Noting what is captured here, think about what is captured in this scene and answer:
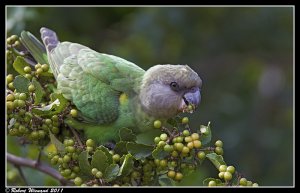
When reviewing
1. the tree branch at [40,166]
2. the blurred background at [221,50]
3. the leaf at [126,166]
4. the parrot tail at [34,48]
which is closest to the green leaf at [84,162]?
the leaf at [126,166]

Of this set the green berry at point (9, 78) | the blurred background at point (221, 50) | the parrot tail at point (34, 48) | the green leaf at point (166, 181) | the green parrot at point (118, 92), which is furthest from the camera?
the blurred background at point (221, 50)

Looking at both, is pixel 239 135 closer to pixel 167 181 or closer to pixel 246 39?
pixel 246 39

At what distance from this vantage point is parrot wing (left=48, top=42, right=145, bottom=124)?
118 inches

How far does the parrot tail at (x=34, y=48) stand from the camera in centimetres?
324

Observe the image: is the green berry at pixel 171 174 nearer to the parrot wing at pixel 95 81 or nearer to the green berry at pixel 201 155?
the green berry at pixel 201 155

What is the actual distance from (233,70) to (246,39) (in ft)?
2.03

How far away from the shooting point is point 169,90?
3014 mm

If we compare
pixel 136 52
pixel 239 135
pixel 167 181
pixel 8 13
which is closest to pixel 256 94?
pixel 239 135

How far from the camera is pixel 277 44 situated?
604 centimetres

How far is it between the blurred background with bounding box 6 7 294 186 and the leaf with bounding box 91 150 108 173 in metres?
2.36

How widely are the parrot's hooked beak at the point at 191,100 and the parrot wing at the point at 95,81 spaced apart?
301 mm

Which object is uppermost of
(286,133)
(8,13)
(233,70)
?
(8,13)

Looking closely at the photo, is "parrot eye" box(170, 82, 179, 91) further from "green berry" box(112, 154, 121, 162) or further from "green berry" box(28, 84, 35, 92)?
"green berry" box(28, 84, 35, 92)

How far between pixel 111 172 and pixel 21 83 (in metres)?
0.60
